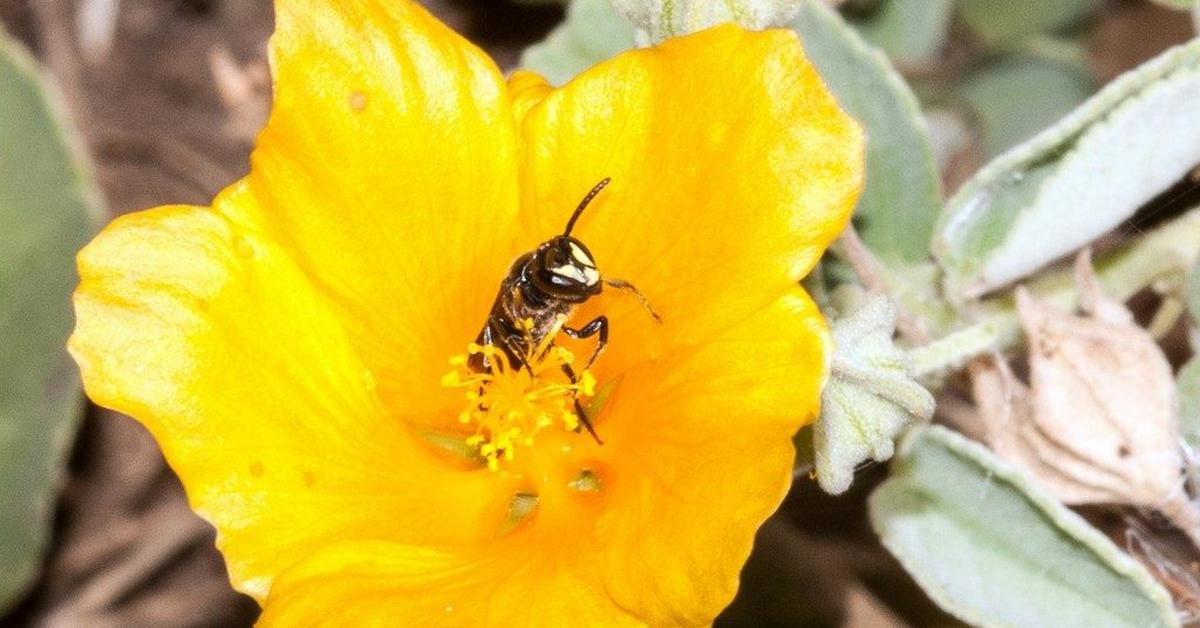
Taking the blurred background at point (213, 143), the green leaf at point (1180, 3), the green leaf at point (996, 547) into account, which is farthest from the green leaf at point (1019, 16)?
the green leaf at point (996, 547)

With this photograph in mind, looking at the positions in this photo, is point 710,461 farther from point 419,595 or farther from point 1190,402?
point 1190,402

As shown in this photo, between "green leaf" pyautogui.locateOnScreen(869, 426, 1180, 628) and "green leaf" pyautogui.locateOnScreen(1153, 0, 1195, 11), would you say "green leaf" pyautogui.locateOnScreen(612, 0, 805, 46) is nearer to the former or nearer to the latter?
"green leaf" pyautogui.locateOnScreen(869, 426, 1180, 628)

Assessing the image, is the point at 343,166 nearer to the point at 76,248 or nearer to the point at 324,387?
the point at 324,387

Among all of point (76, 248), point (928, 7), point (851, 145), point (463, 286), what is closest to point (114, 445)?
point (76, 248)

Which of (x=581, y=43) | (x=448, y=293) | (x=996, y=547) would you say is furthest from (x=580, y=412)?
(x=581, y=43)

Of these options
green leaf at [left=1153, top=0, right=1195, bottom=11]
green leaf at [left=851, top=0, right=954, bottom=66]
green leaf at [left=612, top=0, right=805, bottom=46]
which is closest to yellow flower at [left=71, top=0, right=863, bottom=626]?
green leaf at [left=612, top=0, right=805, bottom=46]

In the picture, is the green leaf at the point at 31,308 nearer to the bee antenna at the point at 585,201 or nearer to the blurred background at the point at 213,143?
the blurred background at the point at 213,143
